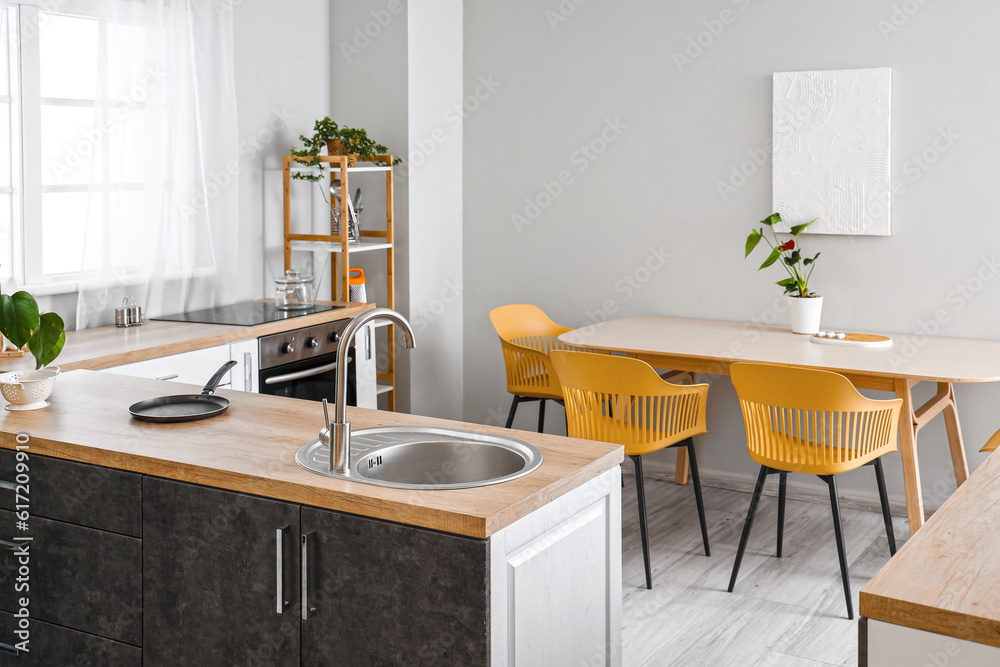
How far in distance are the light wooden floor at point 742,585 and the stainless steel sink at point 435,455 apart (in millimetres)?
1171

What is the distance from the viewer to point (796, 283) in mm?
4082

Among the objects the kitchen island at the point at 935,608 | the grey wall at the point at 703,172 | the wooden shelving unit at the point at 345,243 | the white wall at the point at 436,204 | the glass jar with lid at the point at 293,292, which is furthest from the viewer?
the white wall at the point at 436,204

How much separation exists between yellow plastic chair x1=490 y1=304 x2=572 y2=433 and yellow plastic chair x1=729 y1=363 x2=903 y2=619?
1188 millimetres

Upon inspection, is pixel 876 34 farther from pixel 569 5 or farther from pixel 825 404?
pixel 825 404

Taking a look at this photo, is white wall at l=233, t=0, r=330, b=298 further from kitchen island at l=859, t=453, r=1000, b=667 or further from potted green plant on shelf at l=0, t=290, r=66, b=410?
kitchen island at l=859, t=453, r=1000, b=667

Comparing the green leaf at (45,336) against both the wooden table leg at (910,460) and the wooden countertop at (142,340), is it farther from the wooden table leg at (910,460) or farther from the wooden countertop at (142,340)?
the wooden table leg at (910,460)

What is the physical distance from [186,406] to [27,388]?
0.38m

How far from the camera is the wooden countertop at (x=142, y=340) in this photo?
3170 mm

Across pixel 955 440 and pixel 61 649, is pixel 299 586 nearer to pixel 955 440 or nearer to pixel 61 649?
pixel 61 649

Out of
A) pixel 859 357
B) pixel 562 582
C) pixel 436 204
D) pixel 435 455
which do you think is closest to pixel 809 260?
pixel 859 357

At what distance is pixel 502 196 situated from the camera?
5148mm

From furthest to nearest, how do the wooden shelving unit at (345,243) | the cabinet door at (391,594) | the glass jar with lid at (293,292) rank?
the wooden shelving unit at (345,243)
the glass jar with lid at (293,292)
the cabinet door at (391,594)

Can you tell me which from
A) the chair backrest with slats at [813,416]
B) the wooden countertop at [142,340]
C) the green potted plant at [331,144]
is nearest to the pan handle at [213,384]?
the wooden countertop at [142,340]

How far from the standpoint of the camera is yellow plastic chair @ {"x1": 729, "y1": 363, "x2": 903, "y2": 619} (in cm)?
311
